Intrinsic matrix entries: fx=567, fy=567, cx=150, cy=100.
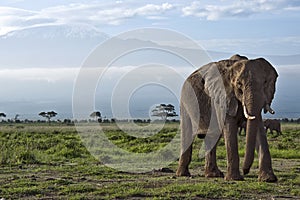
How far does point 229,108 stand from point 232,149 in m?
0.99

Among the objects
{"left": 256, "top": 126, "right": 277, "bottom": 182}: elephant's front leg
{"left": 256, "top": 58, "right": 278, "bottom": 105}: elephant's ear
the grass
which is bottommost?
the grass

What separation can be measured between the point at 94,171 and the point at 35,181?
2.63m

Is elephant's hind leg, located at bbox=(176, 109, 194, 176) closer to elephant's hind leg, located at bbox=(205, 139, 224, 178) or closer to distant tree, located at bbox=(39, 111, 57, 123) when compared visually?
elephant's hind leg, located at bbox=(205, 139, 224, 178)

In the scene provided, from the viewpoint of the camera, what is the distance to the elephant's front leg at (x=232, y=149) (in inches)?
532

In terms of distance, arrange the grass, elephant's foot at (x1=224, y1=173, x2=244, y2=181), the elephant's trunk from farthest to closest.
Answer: elephant's foot at (x1=224, y1=173, x2=244, y2=181)
the elephant's trunk
the grass

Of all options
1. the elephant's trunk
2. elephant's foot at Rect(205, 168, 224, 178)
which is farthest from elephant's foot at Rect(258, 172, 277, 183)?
elephant's foot at Rect(205, 168, 224, 178)

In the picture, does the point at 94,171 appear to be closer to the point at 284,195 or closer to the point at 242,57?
the point at 242,57

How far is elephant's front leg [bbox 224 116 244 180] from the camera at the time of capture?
44.4 ft

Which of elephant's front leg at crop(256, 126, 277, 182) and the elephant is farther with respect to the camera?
elephant's front leg at crop(256, 126, 277, 182)

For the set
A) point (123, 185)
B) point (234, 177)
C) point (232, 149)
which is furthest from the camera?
point (232, 149)

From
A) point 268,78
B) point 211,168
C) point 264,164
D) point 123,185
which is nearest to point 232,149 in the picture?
point 264,164

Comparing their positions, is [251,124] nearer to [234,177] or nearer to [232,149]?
[232,149]

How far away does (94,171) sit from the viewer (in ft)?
52.3

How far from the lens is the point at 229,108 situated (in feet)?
45.0
